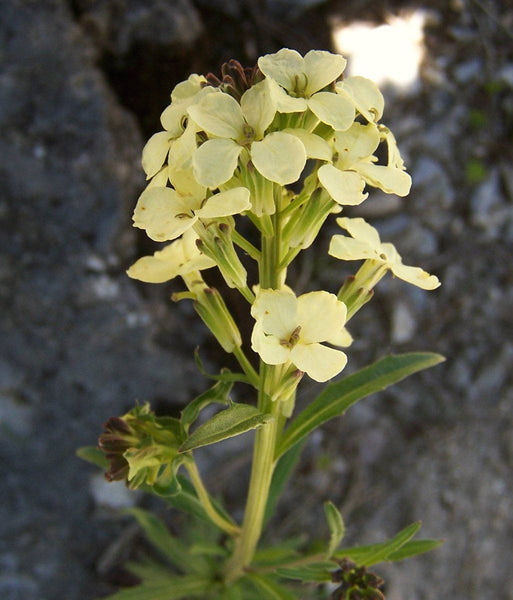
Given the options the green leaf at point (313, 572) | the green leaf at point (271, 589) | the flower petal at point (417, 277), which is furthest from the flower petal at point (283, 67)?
the green leaf at point (271, 589)

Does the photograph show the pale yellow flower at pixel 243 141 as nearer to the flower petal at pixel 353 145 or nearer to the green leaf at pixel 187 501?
the flower petal at pixel 353 145

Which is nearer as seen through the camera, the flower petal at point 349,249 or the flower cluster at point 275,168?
the flower cluster at point 275,168

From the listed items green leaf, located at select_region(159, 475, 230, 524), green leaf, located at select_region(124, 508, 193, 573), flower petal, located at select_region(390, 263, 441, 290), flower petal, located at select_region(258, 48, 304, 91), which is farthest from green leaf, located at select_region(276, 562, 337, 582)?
flower petal, located at select_region(258, 48, 304, 91)

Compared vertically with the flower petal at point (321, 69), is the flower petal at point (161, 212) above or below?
below

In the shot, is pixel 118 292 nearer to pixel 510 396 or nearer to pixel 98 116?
pixel 98 116

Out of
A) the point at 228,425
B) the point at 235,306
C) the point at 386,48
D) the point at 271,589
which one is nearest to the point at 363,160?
the point at 228,425

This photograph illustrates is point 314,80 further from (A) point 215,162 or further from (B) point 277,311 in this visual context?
(B) point 277,311

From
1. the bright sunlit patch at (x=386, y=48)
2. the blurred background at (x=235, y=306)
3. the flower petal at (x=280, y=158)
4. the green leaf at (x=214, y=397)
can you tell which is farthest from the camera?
the bright sunlit patch at (x=386, y=48)
